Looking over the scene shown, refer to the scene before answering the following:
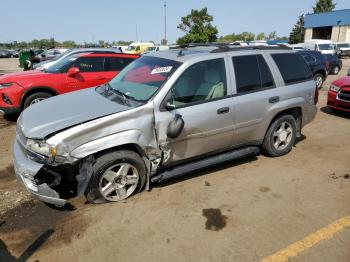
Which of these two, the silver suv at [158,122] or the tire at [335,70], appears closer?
the silver suv at [158,122]

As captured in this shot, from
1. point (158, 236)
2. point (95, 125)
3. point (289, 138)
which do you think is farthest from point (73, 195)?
point (289, 138)

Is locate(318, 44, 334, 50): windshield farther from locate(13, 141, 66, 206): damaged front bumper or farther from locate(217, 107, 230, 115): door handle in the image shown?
locate(13, 141, 66, 206): damaged front bumper

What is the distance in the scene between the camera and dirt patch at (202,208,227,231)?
346cm

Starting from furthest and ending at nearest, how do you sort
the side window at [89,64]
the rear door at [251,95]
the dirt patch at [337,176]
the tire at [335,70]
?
the tire at [335,70] → the side window at [89,64] → the dirt patch at [337,176] → the rear door at [251,95]

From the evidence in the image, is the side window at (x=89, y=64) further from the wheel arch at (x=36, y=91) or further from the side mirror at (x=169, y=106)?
the side mirror at (x=169, y=106)

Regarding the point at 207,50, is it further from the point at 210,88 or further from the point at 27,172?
the point at 27,172

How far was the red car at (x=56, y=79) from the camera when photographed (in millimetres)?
7281

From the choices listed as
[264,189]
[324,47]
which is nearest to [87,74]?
[264,189]

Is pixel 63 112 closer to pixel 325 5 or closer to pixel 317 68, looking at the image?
pixel 317 68

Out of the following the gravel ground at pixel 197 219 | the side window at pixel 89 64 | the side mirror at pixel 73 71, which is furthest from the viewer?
the side window at pixel 89 64

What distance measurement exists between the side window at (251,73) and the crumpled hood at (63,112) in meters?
1.68

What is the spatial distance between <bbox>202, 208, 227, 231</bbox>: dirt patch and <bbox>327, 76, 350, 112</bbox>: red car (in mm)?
5763

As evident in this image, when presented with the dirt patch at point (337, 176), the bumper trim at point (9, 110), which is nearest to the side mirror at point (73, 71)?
the bumper trim at point (9, 110)

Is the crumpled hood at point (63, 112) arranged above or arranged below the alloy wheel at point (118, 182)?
above
